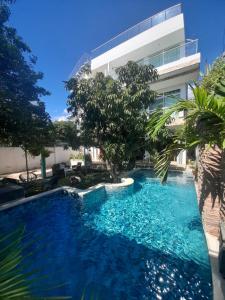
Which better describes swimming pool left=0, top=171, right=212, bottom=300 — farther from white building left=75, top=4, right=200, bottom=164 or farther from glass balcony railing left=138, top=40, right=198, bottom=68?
glass balcony railing left=138, top=40, right=198, bottom=68

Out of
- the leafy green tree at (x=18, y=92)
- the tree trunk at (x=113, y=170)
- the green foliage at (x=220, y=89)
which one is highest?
the leafy green tree at (x=18, y=92)

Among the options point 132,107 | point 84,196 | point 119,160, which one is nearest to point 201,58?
point 132,107

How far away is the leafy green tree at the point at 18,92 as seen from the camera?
9031mm

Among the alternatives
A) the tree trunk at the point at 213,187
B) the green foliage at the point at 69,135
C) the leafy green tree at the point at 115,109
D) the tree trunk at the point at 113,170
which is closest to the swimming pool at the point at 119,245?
the tree trunk at the point at 213,187

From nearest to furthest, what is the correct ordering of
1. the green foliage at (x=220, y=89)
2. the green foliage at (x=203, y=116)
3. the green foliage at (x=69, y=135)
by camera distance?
the green foliage at (x=203, y=116) → the green foliage at (x=220, y=89) → the green foliage at (x=69, y=135)

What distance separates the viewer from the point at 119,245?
6.52 metres

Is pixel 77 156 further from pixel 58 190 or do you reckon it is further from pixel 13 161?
pixel 58 190

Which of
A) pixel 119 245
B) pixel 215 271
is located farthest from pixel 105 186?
pixel 215 271

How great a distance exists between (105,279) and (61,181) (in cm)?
997

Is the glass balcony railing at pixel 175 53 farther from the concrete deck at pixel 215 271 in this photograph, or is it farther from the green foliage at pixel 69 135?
the concrete deck at pixel 215 271

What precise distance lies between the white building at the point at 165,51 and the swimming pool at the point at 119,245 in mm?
10229

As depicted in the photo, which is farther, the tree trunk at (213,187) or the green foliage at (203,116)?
the tree trunk at (213,187)

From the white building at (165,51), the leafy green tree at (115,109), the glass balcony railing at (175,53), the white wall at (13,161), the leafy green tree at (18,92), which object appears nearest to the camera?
the leafy green tree at (18,92)

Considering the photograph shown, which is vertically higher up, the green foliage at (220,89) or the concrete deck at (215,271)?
the green foliage at (220,89)
